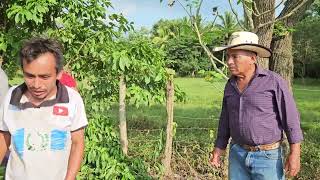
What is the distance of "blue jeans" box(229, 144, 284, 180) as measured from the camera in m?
3.27

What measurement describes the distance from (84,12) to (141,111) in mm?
7466

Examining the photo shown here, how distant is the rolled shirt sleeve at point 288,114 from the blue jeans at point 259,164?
0.58 ft

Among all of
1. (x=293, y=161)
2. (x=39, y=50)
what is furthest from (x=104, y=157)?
(x=39, y=50)

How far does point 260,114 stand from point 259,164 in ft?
1.11

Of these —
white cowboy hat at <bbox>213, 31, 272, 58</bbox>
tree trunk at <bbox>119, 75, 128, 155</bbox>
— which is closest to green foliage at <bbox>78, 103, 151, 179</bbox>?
tree trunk at <bbox>119, 75, 128, 155</bbox>

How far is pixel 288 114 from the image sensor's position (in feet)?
10.4

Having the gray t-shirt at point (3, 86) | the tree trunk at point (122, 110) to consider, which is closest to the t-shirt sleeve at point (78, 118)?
the gray t-shirt at point (3, 86)

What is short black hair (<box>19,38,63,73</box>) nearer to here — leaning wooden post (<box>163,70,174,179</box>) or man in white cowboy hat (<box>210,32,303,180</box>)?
man in white cowboy hat (<box>210,32,303,180</box>)

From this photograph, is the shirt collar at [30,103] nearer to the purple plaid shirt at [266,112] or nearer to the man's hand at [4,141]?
the man's hand at [4,141]

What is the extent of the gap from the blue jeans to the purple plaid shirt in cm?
9

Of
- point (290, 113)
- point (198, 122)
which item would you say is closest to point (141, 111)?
point (198, 122)

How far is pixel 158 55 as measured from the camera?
4625 mm

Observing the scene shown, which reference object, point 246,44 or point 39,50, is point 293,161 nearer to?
point 246,44

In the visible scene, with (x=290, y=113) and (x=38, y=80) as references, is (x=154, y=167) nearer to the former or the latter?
(x=290, y=113)
